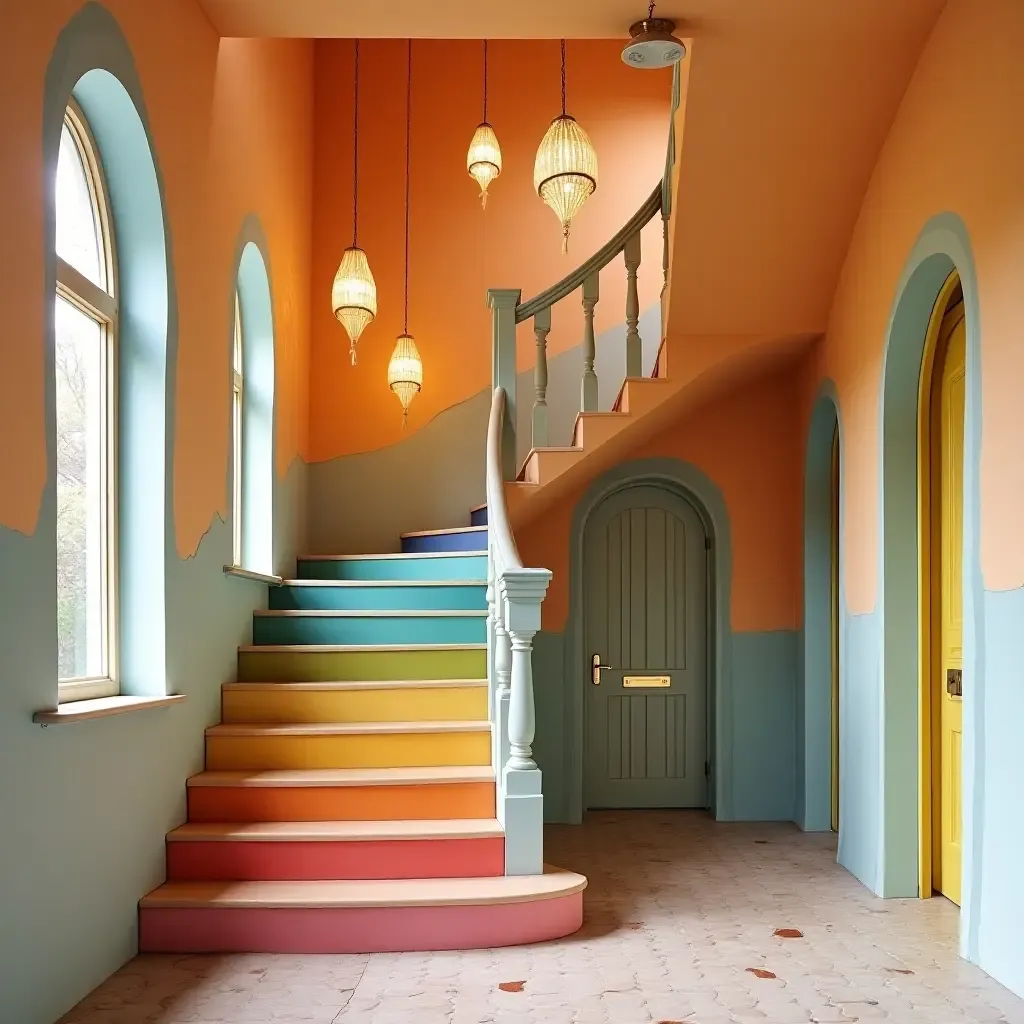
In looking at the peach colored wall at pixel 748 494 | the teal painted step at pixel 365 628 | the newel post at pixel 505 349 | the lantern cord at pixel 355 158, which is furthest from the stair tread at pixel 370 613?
the lantern cord at pixel 355 158

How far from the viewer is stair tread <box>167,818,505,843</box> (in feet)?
13.7

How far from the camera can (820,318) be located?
5.72 m

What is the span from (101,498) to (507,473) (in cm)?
229

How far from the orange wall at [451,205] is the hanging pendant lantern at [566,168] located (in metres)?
2.06

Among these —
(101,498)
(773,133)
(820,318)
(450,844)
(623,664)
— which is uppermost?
(773,133)

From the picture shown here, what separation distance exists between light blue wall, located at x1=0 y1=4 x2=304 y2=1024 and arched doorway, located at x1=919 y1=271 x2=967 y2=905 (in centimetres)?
307

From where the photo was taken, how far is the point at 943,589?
4758 millimetres

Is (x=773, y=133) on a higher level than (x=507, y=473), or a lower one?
higher

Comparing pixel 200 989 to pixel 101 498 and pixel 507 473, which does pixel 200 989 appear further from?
pixel 507 473

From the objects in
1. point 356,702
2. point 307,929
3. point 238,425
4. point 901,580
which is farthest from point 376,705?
point 901,580

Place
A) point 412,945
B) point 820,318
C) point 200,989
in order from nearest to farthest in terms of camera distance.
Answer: point 200,989, point 412,945, point 820,318

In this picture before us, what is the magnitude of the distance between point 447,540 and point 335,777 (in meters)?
2.47

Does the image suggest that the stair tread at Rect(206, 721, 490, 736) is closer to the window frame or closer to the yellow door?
the window frame

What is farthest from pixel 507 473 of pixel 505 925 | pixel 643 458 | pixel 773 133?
pixel 505 925
